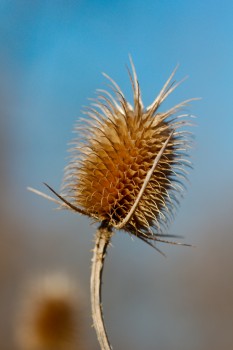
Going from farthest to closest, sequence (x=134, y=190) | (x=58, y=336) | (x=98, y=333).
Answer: (x=58, y=336)
(x=134, y=190)
(x=98, y=333)

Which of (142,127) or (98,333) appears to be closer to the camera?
(98,333)

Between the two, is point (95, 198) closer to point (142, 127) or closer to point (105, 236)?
point (105, 236)

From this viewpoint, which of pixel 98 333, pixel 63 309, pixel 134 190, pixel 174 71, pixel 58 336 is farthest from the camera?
pixel 63 309

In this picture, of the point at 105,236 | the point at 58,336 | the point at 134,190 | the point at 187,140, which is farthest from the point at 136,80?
the point at 58,336

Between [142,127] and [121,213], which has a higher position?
[142,127]

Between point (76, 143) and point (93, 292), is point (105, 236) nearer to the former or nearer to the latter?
point (93, 292)

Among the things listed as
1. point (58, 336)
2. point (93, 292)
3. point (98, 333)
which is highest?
point (93, 292)

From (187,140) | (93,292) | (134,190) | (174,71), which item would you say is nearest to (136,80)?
(174,71)
